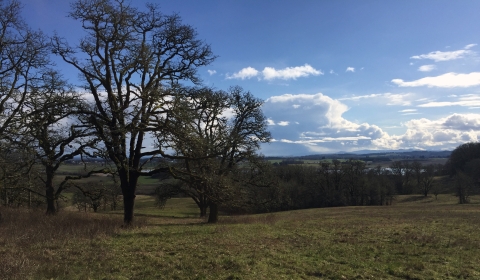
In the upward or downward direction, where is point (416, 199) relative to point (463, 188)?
downward

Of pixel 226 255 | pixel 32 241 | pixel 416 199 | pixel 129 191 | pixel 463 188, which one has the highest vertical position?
pixel 129 191

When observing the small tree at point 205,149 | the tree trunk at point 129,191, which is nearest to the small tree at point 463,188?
the small tree at point 205,149

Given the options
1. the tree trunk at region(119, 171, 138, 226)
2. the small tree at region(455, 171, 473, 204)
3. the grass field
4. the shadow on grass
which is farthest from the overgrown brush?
the shadow on grass

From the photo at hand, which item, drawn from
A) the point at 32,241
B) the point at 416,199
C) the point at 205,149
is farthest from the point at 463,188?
the point at 32,241

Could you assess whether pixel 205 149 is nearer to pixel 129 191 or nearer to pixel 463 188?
pixel 129 191

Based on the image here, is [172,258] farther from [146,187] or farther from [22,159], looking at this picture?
[146,187]

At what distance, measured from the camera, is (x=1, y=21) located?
14.7m

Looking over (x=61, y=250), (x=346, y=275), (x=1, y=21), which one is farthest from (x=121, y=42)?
(x=346, y=275)

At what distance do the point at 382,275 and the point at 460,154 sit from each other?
11438 centimetres

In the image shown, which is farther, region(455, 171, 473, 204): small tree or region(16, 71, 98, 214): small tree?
region(455, 171, 473, 204): small tree

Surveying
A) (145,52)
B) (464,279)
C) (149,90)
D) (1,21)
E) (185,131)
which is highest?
(1,21)

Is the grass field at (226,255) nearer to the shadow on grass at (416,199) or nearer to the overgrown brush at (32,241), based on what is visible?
the overgrown brush at (32,241)

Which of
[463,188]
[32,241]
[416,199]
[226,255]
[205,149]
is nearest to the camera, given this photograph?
[226,255]

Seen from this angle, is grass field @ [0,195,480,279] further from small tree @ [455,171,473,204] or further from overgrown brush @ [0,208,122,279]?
small tree @ [455,171,473,204]
